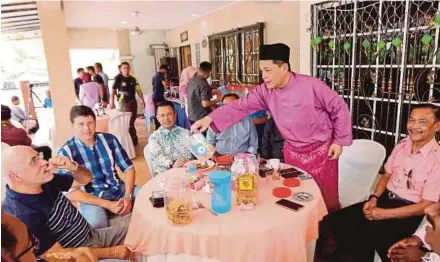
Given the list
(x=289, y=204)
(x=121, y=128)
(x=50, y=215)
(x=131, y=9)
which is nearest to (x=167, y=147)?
(x=50, y=215)

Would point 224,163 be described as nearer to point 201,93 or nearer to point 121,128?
point 201,93

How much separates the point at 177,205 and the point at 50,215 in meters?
0.64

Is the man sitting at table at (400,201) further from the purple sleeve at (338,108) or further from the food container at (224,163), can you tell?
the food container at (224,163)

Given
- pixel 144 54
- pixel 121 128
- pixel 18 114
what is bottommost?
pixel 121 128

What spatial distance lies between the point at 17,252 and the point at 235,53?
17.0 feet

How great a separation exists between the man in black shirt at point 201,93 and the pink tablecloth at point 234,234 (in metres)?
2.48

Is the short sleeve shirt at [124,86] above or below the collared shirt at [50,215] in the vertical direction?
above

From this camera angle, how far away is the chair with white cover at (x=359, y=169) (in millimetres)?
2221

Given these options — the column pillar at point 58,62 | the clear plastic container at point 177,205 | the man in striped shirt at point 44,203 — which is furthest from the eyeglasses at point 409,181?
the column pillar at point 58,62

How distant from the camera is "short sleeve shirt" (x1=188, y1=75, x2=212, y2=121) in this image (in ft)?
12.5

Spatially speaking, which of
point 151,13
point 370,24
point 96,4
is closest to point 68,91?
point 96,4

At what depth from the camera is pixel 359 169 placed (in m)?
2.36

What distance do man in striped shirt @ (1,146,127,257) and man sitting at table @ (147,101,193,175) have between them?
2.20ft

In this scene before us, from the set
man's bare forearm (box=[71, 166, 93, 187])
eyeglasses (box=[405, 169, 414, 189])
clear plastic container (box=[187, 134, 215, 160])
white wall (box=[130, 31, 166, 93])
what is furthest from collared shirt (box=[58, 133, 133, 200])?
white wall (box=[130, 31, 166, 93])
